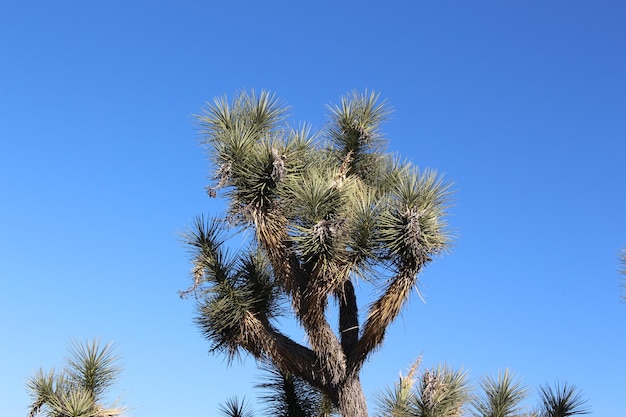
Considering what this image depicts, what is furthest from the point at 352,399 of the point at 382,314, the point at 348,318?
the point at 382,314

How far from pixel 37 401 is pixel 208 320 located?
230 cm

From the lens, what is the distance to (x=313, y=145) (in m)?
11.2

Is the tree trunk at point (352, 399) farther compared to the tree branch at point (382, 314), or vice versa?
the tree trunk at point (352, 399)

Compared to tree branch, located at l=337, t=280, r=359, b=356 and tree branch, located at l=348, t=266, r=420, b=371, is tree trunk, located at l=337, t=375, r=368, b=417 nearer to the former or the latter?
tree branch, located at l=348, t=266, r=420, b=371

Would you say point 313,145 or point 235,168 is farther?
point 313,145

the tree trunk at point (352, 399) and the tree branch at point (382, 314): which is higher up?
the tree branch at point (382, 314)

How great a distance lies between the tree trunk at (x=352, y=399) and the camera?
34.5 feet

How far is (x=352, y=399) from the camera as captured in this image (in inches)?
415

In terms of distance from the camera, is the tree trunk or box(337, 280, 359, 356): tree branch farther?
box(337, 280, 359, 356): tree branch

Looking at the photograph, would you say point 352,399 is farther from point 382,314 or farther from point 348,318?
point 382,314

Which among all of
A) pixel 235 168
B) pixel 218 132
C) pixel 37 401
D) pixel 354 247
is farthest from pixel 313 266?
pixel 37 401

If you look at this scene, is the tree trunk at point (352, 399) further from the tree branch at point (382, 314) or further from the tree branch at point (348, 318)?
the tree branch at point (348, 318)

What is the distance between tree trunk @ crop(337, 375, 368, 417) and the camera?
34.5 feet

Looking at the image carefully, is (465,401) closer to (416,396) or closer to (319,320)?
(416,396)
